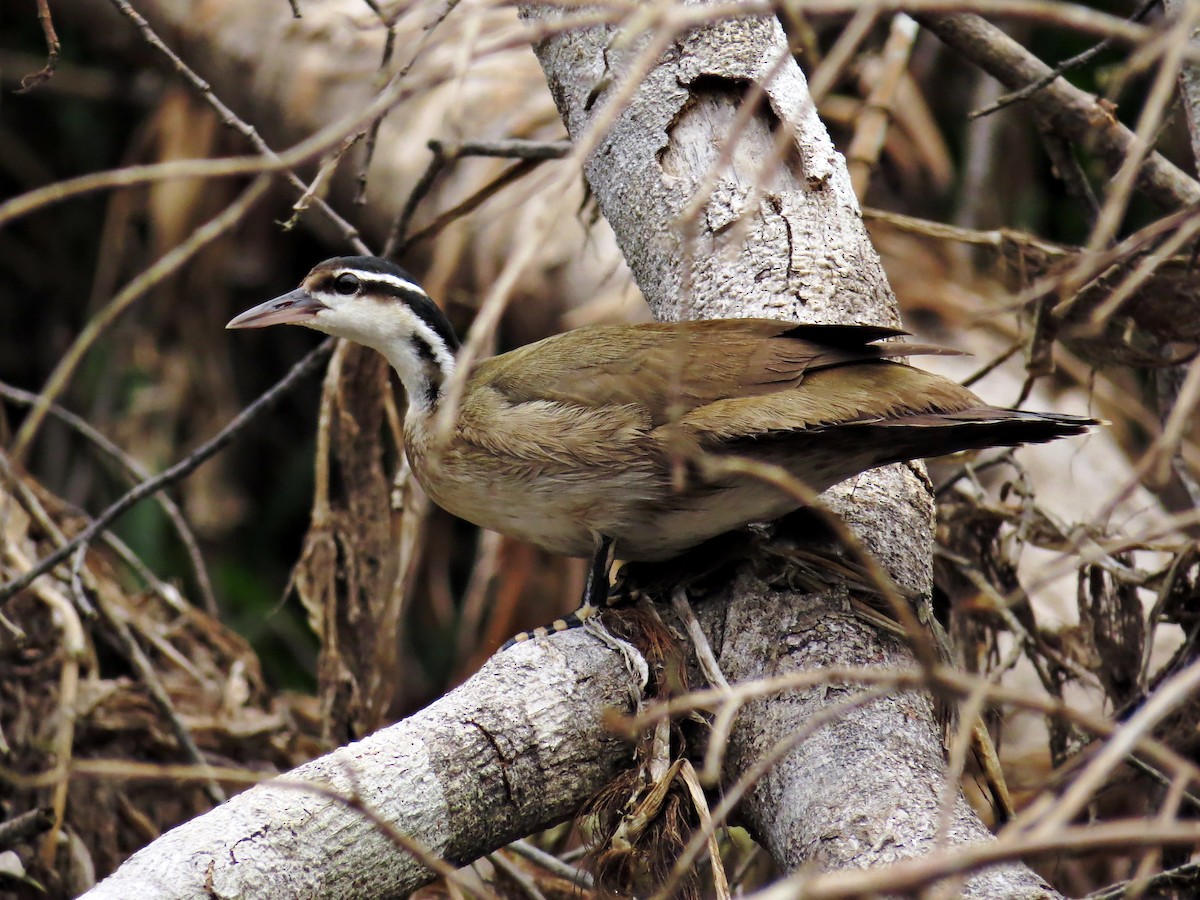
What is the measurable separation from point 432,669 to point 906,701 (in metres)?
3.96

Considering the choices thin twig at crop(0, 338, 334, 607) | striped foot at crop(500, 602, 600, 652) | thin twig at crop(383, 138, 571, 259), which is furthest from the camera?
thin twig at crop(383, 138, 571, 259)

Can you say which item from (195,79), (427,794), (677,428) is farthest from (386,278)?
(427,794)

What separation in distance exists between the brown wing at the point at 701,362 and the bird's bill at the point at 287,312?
72 centimetres

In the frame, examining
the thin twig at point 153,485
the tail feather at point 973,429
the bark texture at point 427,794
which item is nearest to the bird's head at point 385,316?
the thin twig at point 153,485

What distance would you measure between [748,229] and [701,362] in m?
0.47

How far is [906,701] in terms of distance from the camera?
2.17 metres

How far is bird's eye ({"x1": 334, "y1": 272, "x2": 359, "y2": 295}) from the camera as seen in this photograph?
3.15 meters

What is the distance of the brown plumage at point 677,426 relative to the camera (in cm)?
235

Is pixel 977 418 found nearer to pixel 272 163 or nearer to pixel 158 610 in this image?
pixel 272 163

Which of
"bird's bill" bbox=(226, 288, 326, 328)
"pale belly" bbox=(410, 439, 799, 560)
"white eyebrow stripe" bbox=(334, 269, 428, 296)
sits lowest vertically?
"pale belly" bbox=(410, 439, 799, 560)

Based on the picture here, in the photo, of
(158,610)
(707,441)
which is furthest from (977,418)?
(158,610)

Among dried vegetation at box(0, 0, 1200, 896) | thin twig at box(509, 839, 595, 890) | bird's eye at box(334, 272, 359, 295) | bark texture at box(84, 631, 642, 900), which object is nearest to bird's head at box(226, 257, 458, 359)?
bird's eye at box(334, 272, 359, 295)

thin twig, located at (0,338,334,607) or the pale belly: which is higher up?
the pale belly

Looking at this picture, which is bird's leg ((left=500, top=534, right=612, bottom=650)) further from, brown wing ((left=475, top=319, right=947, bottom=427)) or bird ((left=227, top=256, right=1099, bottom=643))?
brown wing ((left=475, top=319, right=947, bottom=427))
